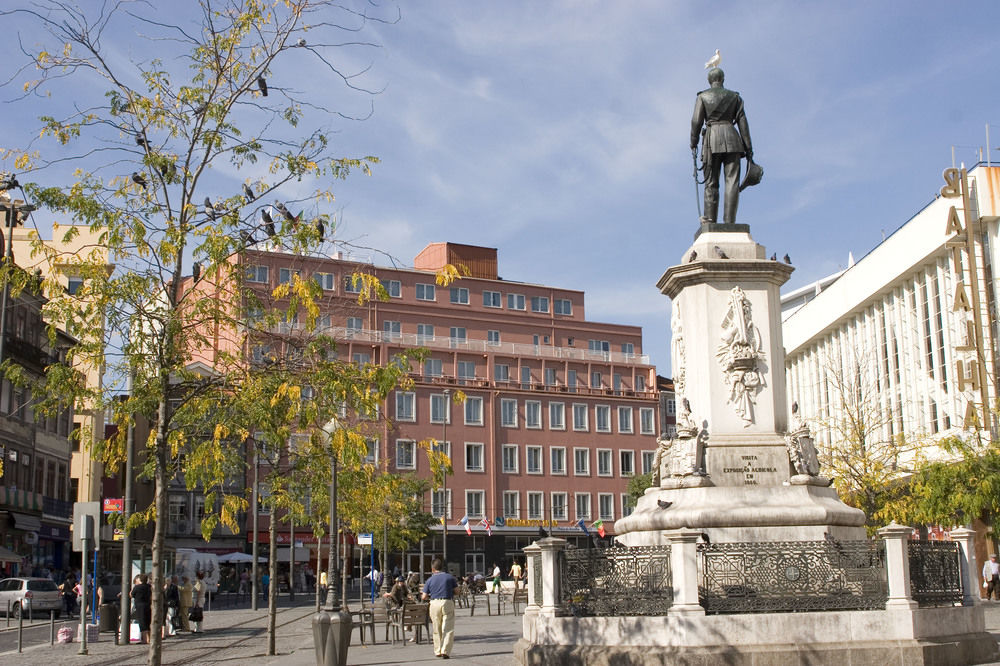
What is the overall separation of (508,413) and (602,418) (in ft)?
24.2

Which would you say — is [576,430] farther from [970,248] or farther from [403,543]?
[970,248]

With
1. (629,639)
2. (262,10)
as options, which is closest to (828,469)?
(629,639)

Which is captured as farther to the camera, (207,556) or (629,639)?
(207,556)

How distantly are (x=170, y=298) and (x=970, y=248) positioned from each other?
128 feet

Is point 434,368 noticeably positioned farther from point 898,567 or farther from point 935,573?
point 898,567

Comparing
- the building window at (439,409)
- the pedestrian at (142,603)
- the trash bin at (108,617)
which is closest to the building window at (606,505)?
the building window at (439,409)

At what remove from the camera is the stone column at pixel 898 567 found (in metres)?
12.9

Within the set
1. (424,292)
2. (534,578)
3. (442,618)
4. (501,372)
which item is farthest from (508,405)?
(534,578)

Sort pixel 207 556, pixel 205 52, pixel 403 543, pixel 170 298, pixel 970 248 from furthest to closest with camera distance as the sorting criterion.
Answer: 1. pixel 403 543
2. pixel 207 556
3. pixel 970 248
4. pixel 205 52
5. pixel 170 298

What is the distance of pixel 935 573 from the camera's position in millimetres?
14008

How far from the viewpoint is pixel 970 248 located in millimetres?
44156

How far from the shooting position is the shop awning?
49594 millimetres

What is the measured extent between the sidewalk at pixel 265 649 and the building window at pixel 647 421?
1972 inches

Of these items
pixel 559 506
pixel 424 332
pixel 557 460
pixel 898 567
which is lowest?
pixel 898 567
